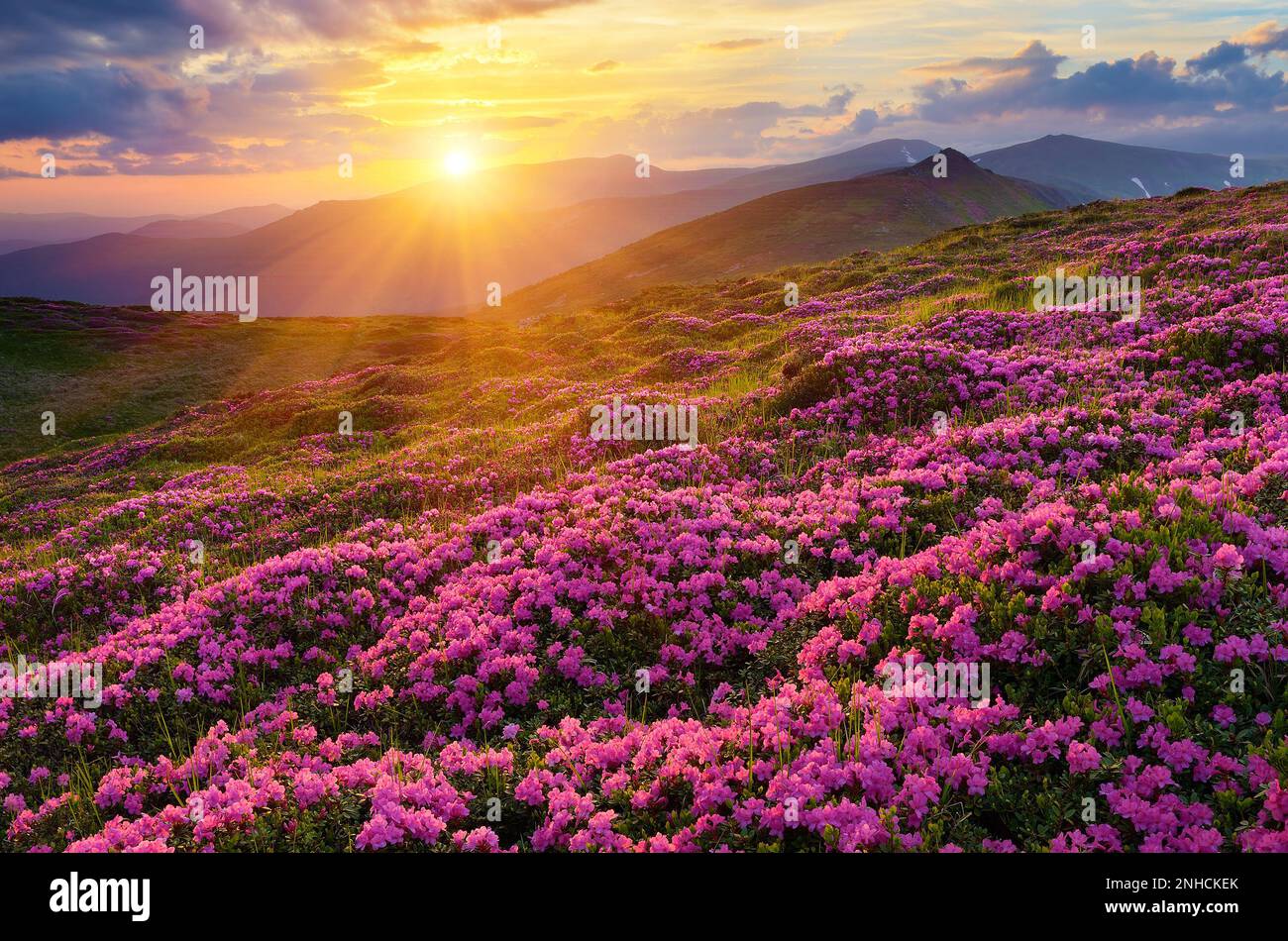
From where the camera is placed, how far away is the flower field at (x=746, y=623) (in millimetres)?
5965

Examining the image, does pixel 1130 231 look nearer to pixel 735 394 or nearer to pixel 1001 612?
pixel 735 394

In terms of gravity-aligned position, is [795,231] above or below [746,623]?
above

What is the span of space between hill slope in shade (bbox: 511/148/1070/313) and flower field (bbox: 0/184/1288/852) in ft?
366

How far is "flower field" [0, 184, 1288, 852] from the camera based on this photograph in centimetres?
596

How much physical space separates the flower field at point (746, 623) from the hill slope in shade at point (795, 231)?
11153 cm

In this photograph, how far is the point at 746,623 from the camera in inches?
376

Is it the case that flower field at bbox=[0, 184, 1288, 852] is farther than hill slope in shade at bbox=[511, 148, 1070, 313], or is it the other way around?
hill slope in shade at bbox=[511, 148, 1070, 313]

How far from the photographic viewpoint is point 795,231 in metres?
148

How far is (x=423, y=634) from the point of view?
9.94 meters

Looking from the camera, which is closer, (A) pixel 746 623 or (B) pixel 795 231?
(A) pixel 746 623

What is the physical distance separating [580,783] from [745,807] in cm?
173

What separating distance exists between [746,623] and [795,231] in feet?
494

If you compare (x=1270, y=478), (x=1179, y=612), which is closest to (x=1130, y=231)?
(x=1270, y=478)

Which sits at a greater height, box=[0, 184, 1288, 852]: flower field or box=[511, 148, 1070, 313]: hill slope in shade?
box=[511, 148, 1070, 313]: hill slope in shade
